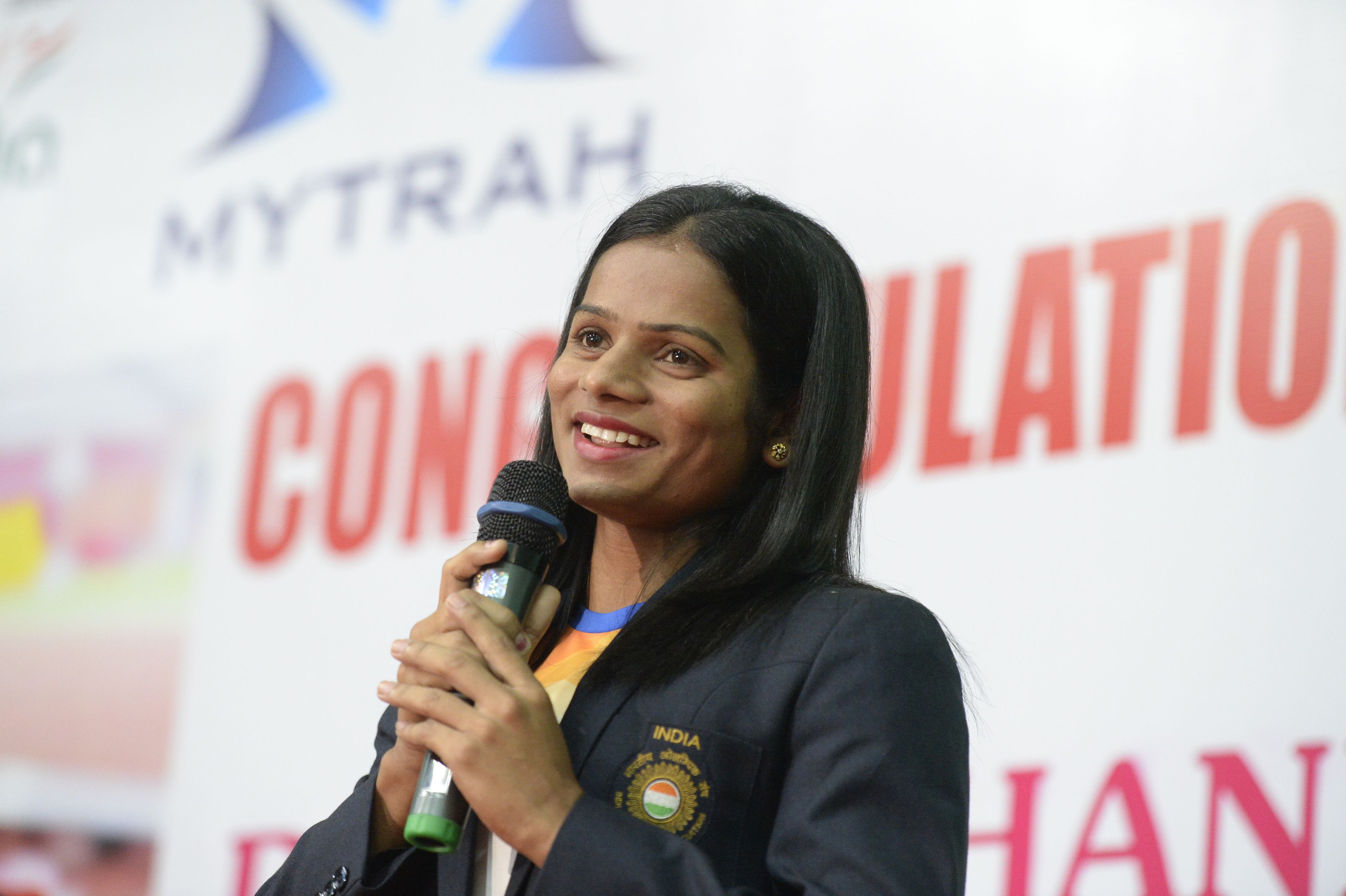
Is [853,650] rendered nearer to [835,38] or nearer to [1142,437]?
[1142,437]

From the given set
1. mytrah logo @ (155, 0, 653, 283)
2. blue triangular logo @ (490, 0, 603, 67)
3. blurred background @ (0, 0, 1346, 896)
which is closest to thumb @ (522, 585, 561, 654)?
blurred background @ (0, 0, 1346, 896)

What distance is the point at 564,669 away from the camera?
1.66m

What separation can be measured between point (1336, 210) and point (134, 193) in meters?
3.12

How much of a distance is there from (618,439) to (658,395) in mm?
66

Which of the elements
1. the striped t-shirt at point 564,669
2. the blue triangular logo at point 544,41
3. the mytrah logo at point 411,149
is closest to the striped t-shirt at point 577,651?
the striped t-shirt at point 564,669

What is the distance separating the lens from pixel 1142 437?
2752mm

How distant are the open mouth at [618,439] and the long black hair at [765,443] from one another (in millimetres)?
124

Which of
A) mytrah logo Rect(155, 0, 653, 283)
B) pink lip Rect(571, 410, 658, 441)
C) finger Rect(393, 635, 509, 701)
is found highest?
mytrah logo Rect(155, 0, 653, 283)

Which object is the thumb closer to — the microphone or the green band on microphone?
the microphone

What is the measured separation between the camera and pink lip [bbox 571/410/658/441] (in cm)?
167

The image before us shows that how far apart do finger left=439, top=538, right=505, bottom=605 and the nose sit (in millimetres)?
258

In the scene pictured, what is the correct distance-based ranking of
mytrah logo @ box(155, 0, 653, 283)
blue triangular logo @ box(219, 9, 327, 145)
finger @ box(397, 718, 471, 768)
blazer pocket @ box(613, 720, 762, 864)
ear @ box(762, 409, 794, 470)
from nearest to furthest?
1. finger @ box(397, 718, 471, 768)
2. blazer pocket @ box(613, 720, 762, 864)
3. ear @ box(762, 409, 794, 470)
4. mytrah logo @ box(155, 0, 653, 283)
5. blue triangular logo @ box(219, 9, 327, 145)

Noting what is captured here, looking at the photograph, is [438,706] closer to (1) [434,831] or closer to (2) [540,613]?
(1) [434,831]

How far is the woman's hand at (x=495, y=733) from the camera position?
1.32 m
